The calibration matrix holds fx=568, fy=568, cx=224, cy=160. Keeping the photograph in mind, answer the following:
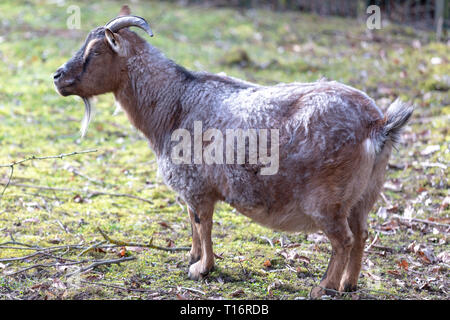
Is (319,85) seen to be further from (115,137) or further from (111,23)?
(115,137)

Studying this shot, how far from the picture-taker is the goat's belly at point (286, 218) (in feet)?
14.6

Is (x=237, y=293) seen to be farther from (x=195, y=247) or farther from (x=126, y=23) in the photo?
(x=126, y=23)

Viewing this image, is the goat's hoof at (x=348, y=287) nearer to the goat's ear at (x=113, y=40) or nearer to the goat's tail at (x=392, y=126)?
the goat's tail at (x=392, y=126)

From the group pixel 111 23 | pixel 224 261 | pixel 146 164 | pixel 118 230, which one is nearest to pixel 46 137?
pixel 146 164

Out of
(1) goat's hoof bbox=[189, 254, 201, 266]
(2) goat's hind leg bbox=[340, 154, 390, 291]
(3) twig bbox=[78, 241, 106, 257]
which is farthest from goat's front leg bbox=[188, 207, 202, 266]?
(2) goat's hind leg bbox=[340, 154, 390, 291]

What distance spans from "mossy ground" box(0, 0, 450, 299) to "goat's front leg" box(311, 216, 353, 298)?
7.0 inches

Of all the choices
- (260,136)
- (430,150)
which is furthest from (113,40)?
(430,150)

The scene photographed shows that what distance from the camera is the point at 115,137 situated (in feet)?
27.7

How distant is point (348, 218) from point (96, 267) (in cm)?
220

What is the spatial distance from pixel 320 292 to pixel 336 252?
0.35 meters

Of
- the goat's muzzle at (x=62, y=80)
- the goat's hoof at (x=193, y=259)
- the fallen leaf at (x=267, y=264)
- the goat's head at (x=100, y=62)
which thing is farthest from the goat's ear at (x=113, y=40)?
the fallen leaf at (x=267, y=264)

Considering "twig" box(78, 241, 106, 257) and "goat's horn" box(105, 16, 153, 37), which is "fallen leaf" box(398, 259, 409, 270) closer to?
"twig" box(78, 241, 106, 257)

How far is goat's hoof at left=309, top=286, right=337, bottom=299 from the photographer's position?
4.41 metres

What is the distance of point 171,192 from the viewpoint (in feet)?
22.5
